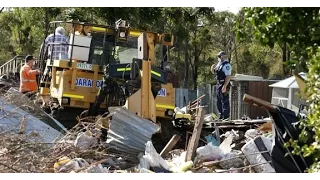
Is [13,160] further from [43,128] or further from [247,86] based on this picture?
[247,86]

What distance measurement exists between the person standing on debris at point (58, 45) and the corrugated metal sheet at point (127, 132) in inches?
130

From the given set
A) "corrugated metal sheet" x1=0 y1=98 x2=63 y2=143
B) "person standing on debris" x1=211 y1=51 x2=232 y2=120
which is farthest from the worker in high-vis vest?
"person standing on debris" x1=211 y1=51 x2=232 y2=120

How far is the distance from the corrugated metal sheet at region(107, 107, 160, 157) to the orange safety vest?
3915 mm

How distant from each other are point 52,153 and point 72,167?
0.45 meters

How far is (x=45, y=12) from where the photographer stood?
26.8 meters

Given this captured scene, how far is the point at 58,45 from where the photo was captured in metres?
11.9

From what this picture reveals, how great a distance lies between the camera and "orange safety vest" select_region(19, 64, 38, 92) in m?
12.2

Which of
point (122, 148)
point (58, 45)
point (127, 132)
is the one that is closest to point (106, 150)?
point (122, 148)

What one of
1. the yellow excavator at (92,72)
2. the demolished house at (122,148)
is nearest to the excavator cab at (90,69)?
the yellow excavator at (92,72)

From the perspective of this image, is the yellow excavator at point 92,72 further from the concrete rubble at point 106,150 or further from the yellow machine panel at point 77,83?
the concrete rubble at point 106,150

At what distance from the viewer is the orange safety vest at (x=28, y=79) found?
A: 40.2 feet

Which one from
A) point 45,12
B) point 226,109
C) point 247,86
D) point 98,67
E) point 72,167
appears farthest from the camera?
point 45,12
